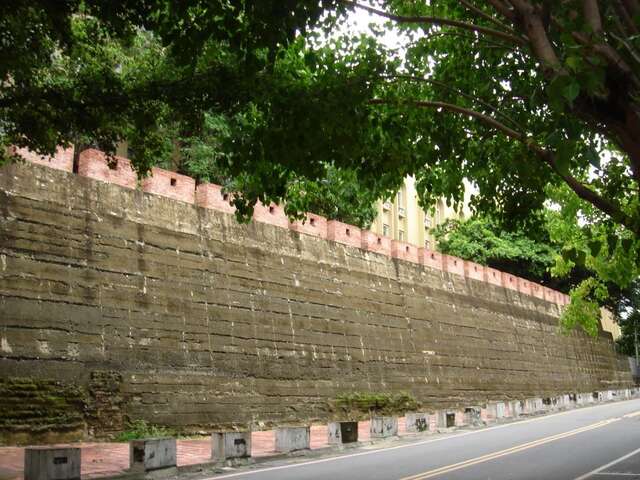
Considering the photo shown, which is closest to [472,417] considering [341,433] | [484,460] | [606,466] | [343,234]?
[341,433]

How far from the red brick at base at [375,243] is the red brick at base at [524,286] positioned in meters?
12.4

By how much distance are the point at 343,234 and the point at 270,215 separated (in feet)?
12.0

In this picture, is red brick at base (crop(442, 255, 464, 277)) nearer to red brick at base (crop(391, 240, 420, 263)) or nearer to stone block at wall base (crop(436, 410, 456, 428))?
red brick at base (crop(391, 240, 420, 263))

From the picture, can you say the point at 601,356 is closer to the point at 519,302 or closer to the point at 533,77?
the point at 519,302

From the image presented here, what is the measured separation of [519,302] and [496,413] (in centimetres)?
1388

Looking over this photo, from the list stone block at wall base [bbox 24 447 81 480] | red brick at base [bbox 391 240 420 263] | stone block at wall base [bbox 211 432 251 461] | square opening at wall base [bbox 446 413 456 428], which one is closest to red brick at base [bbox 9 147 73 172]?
stone block at wall base [bbox 211 432 251 461]

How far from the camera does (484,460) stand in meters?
10.9

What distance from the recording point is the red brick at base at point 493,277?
104 feet

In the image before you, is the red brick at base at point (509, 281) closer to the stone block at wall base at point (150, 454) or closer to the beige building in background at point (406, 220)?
the beige building in background at point (406, 220)

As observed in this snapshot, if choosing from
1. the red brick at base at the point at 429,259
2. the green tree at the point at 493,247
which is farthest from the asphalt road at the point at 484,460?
the green tree at the point at 493,247

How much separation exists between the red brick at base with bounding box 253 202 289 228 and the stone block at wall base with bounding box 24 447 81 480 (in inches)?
434

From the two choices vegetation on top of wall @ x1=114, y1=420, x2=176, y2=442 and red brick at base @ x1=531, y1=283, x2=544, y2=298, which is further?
red brick at base @ x1=531, y1=283, x2=544, y2=298

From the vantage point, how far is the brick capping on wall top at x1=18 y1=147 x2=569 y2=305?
47.6ft

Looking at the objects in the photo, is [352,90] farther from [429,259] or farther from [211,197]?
[429,259]
